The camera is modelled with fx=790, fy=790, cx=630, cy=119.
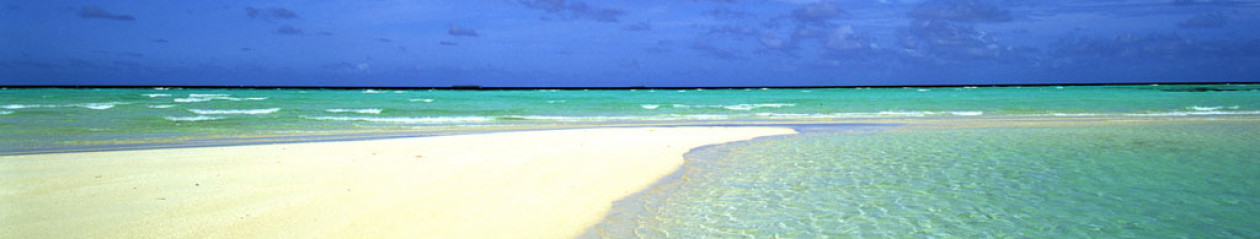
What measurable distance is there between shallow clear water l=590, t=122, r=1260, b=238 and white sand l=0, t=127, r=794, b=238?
2.20ft

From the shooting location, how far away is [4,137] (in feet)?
50.1

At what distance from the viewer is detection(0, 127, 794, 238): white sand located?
502cm

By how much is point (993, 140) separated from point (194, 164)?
11391 millimetres

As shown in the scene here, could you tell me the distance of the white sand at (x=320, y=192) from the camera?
5.02 m

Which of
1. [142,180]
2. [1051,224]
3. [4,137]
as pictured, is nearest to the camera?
[1051,224]

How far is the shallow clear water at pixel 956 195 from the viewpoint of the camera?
5070 millimetres

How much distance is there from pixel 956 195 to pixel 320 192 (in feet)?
17.0

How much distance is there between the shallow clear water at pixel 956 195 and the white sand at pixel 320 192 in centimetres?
67

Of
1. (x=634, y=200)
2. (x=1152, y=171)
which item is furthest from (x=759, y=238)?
(x=1152, y=171)

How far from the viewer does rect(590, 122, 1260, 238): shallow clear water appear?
5.07m

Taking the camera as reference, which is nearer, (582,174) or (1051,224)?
(1051,224)

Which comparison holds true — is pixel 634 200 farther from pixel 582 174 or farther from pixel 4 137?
pixel 4 137

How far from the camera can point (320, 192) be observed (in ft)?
21.2

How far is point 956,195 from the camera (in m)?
6.39
